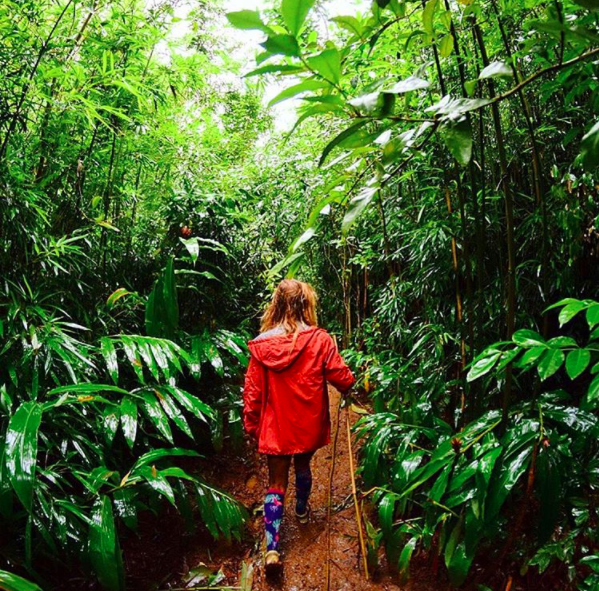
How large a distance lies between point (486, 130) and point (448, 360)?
1030mm

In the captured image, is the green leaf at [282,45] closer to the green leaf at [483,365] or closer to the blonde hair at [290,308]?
the green leaf at [483,365]

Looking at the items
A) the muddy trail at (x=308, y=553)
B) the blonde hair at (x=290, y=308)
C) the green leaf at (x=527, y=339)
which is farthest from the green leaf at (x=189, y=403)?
the green leaf at (x=527, y=339)

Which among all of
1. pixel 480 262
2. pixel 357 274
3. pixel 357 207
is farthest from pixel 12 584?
pixel 357 274

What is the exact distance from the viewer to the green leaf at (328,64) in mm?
341

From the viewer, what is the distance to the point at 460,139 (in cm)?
35

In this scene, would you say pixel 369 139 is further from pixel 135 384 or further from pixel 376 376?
pixel 135 384

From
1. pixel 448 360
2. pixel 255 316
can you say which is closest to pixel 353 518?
pixel 448 360

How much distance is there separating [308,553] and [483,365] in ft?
4.44

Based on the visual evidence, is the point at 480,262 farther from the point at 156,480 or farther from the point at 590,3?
the point at 156,480

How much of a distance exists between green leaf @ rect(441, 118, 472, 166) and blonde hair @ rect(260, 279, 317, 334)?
1.62 meters

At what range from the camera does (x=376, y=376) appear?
7.09 feet

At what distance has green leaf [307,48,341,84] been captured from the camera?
0.34m

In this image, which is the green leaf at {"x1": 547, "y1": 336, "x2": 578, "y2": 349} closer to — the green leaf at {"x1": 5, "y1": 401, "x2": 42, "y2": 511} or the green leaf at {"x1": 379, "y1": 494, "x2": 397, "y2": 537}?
the green leaf at {"x1": 379, "y1": 494, "x2": 397, "y2": 537}

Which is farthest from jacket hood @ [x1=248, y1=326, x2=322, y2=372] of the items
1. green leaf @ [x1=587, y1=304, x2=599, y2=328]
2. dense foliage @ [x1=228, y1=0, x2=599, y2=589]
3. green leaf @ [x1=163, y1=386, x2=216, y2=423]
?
green leaf @ [x1=587, y1=304, x2=599, y2=328]
